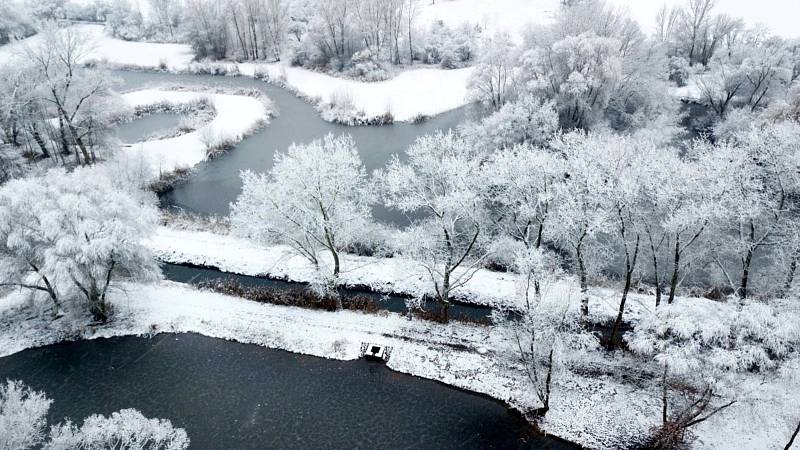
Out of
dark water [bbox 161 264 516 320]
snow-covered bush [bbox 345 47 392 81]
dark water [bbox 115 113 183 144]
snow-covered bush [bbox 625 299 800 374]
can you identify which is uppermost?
snow-covered bush [bbox 345 47 392 81]

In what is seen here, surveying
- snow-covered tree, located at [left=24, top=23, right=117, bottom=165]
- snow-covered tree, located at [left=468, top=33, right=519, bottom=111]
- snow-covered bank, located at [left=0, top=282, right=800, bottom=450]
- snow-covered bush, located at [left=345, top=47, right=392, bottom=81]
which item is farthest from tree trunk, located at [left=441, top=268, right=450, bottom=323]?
snow-covered bush, located at [left=345, top=47, right=392, bottom=81]

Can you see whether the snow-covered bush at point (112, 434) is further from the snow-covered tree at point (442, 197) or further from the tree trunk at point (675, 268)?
the tree trunk at point (675, 268)

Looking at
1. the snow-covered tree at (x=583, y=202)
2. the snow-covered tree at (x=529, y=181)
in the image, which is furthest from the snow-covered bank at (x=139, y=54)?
the snow-covered tree at (x=583, y=202)

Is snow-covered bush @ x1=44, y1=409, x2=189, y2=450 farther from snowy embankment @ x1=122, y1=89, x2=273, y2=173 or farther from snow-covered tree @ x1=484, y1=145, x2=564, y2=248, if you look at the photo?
snowy embankment @ x1=122, y1=89, x2=273, y2=173

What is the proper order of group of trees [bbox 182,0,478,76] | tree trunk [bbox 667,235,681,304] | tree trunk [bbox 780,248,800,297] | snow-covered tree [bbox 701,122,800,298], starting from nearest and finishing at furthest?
tree trunk [bbox 667,235,681,304] → snow-covered tree [bbox 701,122,800,298] → tree trunk [bbox 780,248,800,297] → group of trees [bbox 182,0,478,76]

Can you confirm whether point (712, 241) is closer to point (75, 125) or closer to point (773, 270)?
point (773, 270)

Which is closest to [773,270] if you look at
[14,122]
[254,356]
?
[254,356]
